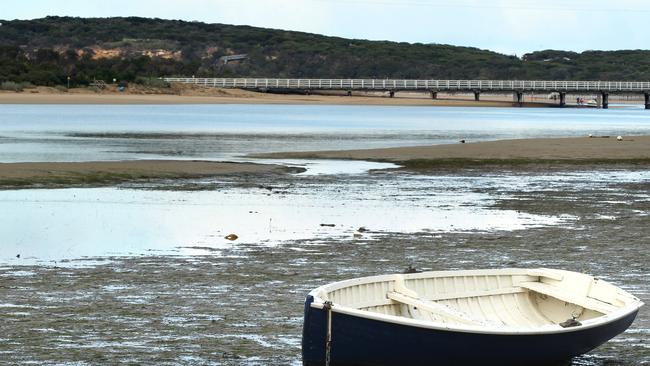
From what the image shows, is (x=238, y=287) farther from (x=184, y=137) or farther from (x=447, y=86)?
(x=447, y=86)

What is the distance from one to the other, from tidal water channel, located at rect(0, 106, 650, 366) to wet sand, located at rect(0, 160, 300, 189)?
1.22m

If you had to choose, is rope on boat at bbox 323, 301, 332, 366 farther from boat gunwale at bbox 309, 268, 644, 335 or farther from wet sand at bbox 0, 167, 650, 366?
wet sand at bbox 0, 167, 650, 366

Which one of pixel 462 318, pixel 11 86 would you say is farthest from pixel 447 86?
pixel 462 318

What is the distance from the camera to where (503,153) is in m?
40.6

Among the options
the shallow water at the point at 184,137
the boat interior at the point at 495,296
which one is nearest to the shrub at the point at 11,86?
the shallow water at the point at 184,137

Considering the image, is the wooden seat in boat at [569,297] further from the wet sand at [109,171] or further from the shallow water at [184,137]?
the shallow water at [184,137]

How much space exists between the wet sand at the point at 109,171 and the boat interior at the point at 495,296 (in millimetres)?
16679

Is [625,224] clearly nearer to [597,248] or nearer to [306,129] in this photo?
[597,248]

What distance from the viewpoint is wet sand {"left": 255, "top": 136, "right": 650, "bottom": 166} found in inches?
1501

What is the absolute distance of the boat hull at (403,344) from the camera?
9.27 metres

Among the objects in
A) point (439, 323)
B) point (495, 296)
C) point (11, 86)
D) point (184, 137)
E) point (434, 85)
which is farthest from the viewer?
point (434, 85)

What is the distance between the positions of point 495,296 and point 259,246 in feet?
22.4

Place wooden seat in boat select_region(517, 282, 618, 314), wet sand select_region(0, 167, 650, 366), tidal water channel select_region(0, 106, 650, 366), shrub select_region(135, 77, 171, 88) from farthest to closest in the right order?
shrub select_region(135, 77, 171, 88) < tidal water channel select_region(0, 106, 650, 366) < wet sand select_region(0, 167, 650, 366) < wooden seat in boat select_region(517, 282, 618, 314)

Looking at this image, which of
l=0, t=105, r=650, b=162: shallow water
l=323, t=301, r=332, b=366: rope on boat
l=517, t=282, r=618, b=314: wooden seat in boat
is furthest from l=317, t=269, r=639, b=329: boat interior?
l=0, t=105, r=650, b=162: shallow water
